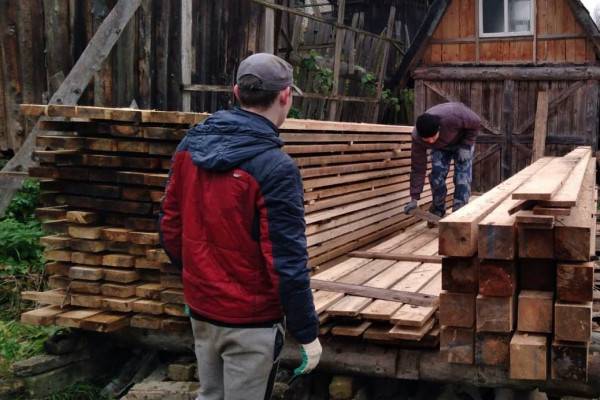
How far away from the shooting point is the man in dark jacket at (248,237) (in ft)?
10.4

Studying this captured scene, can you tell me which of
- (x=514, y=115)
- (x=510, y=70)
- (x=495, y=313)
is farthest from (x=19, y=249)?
(x=510, y=70)

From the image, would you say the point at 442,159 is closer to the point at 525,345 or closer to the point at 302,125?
the point at 302,125

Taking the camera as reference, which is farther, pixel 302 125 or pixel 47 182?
pixel 302 125

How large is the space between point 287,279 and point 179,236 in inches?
29.7

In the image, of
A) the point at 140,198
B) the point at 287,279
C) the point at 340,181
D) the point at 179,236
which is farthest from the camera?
the point at 340,181

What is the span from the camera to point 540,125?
14766 mm

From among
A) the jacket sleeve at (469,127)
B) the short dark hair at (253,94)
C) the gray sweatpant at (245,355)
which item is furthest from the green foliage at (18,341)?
the jacket sleeve at (469,127)

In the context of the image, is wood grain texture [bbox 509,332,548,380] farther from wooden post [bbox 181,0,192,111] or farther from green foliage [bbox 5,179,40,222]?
wooden post [bbox 181,0,192,111]

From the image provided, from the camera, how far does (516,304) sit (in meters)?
3.94

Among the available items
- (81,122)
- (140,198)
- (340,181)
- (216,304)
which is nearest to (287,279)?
Answer: (216,304)

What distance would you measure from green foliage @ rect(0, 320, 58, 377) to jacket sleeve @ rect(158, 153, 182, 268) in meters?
2.53

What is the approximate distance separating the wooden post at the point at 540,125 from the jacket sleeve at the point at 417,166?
720 centimetres

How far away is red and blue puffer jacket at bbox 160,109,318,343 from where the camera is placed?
315 cm

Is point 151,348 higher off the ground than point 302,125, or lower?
lower
